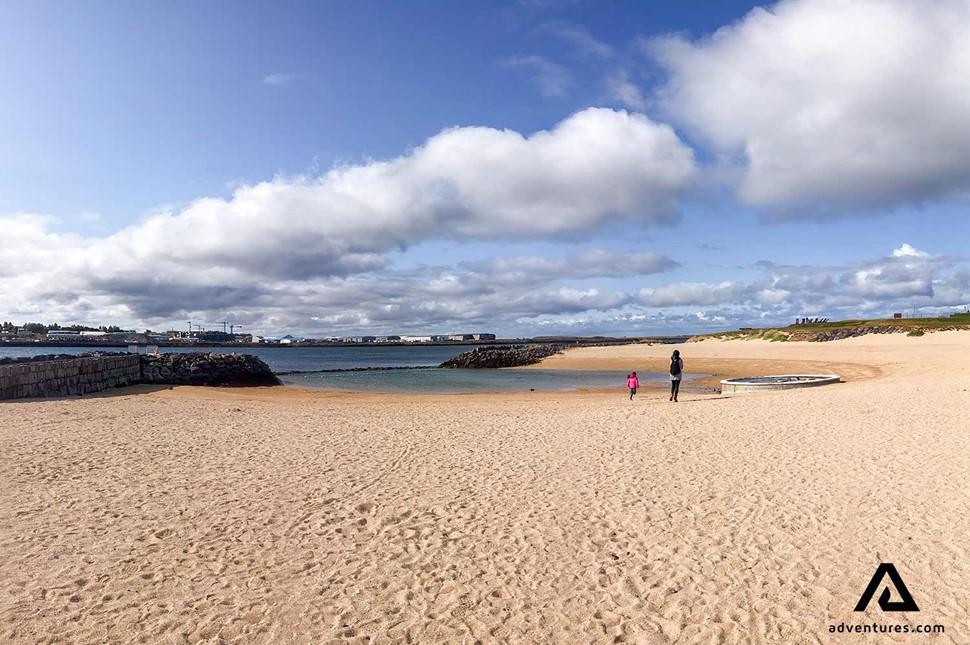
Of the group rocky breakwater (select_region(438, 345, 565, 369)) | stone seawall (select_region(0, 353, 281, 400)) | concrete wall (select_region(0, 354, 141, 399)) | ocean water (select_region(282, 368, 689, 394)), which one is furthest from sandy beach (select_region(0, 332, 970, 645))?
rocky breakwater (select_region(438, 345, 565, 369))

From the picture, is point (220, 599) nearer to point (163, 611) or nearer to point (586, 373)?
point (163, 611)

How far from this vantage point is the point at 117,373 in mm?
33656

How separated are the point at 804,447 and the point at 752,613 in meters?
8.42

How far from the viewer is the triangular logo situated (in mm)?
5922

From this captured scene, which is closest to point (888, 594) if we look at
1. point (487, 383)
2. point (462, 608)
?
point (462, 608)

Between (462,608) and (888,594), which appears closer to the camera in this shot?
(462,608)

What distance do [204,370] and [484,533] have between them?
38761mm

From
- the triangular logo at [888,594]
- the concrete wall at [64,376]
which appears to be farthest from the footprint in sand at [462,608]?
the concrete wall at [64,376]

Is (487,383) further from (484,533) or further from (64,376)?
(484,533)

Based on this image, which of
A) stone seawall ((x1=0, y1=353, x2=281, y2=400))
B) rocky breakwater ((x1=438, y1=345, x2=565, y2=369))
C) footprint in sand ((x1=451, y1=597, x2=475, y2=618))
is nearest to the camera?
footprint in sand ((x1=451, y1=597, x2=475, y2=618))

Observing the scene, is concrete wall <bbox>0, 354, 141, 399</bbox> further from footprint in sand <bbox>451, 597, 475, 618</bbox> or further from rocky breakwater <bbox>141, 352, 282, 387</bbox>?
footprint in sand <bbox>451, 597, 475, 618</bbox>

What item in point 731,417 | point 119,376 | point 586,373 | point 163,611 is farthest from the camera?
point 586,373

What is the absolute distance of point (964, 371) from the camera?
27.4m

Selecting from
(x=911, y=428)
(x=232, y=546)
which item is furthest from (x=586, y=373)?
(x=232, y=546)
